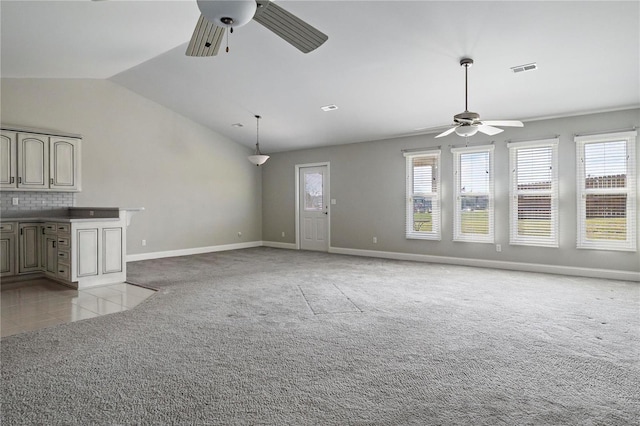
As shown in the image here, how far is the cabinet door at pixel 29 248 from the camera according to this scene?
5.45m

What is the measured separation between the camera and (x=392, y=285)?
5.18m

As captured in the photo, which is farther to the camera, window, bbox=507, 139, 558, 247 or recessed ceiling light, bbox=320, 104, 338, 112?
recessed ceiling light, bbox=320, 104, 338, 112

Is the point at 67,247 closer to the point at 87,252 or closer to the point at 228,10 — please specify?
the point at 87,252

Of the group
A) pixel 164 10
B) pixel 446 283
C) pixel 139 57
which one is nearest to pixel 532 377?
pixel 446 283

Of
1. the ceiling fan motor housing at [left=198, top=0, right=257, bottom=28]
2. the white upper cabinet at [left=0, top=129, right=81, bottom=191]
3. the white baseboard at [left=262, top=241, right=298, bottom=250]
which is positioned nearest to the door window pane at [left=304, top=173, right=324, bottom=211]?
the white baseboard at [left=262, top=241, right=298, bottom=250]

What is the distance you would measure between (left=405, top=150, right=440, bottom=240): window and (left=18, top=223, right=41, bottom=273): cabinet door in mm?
6285

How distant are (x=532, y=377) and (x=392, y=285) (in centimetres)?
278

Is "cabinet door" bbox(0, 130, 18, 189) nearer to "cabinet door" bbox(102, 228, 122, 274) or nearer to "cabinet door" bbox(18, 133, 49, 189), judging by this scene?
"cabinet door" bbox(18, 133, 49, 189)

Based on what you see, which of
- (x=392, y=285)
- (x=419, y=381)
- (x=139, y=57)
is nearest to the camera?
(x=419, y=381)

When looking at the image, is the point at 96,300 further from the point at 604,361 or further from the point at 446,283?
the point at 604,361

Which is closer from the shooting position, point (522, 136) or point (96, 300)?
point (96, 300)

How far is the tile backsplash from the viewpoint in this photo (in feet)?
18.6

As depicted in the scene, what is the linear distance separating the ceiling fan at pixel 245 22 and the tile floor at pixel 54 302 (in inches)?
113

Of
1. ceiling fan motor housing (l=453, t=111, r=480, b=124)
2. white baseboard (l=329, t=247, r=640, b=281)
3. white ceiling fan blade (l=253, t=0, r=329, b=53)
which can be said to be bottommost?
white baseboard (l=329, t=247, r=640, b=281)
